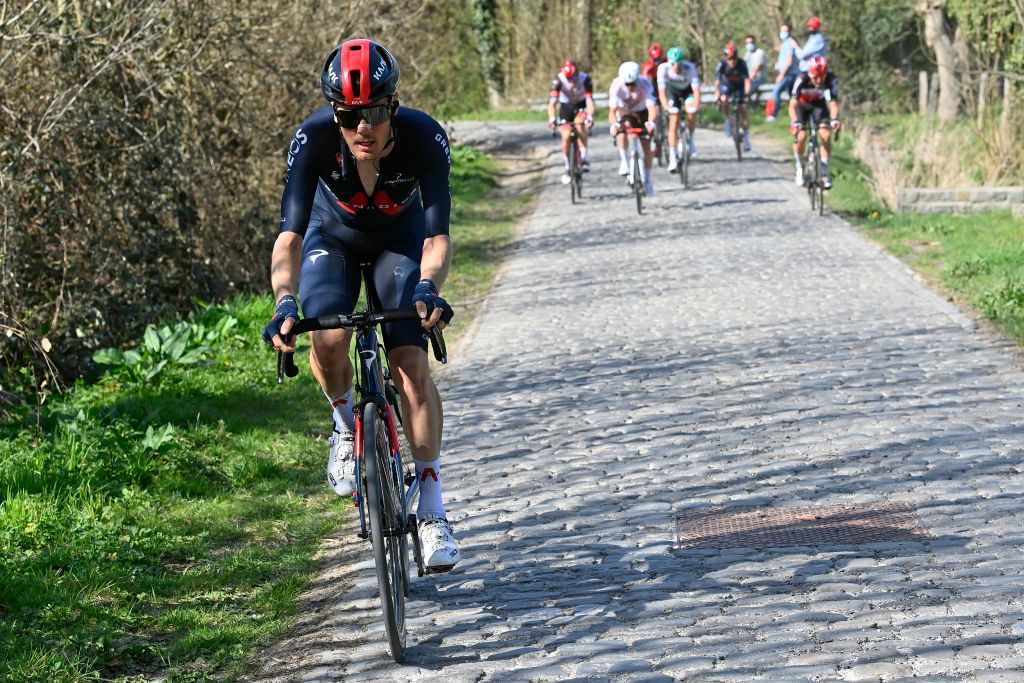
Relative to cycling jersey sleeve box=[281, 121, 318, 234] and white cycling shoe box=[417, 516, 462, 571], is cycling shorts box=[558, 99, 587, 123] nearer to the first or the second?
cycling jersey sleeve box=[281, 121, 318, 234]

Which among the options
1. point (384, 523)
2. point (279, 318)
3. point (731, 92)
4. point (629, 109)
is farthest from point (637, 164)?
point (279, 318)

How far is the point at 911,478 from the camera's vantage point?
7.30 m

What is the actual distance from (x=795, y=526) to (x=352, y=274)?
2395 mm

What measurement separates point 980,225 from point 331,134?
13073mm

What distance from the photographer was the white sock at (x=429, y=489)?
5715 mm

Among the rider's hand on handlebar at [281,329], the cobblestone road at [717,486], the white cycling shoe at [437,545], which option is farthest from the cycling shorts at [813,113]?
the rider's hand on handlebar at [281,329]

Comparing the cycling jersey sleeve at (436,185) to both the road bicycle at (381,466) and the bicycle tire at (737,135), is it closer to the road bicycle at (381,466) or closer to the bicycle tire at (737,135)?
the road bicycle at (381,466)

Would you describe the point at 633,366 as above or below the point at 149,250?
below

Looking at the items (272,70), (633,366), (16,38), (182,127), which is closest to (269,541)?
(633,366)

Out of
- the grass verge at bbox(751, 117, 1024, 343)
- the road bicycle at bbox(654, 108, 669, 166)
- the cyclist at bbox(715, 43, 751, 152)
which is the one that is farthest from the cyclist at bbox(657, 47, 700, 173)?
the cyclist at bbox(715, 43, 751, 152)

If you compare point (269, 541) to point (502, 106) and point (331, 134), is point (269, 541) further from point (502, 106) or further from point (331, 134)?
point (502, 106)

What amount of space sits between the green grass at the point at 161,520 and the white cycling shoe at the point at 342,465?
67 cm

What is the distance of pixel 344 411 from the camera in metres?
5.77

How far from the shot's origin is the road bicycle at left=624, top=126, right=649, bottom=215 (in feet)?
66.2
